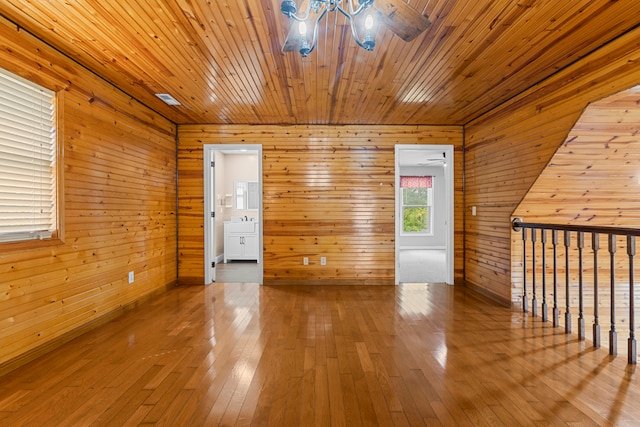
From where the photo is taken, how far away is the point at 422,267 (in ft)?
21.9

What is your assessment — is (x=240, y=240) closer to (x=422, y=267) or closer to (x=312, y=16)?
(x=422, y=267)

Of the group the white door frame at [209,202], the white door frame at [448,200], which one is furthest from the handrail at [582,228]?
the white door frame at [209,202]

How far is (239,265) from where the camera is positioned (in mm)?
6793

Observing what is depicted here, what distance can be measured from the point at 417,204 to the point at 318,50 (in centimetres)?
793

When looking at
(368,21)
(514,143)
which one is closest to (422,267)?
(514,143)

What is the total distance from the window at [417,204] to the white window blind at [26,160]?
8.51 meters

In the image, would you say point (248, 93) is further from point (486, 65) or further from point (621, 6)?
point (621, 6)

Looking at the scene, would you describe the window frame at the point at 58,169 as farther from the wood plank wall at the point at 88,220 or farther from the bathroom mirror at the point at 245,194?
the bathroom mirror at the point at 245,194

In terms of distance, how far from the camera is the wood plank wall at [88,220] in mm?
2430

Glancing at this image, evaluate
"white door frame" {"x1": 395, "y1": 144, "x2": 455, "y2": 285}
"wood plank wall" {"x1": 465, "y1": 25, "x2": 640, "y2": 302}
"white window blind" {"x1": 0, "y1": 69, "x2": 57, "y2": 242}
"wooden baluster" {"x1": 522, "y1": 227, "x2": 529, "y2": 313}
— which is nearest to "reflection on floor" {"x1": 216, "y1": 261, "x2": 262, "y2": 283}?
"white door frame" {"x1": 395, "y1": 144, "x2": 455, "y2": 285}

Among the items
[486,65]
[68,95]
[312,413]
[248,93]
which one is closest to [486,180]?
[486,65]

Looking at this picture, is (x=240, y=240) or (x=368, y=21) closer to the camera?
(x=368, y=21)

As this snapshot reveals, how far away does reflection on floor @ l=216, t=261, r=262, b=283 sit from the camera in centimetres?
537

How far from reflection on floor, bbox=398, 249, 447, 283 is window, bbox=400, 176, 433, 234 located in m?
0.83
